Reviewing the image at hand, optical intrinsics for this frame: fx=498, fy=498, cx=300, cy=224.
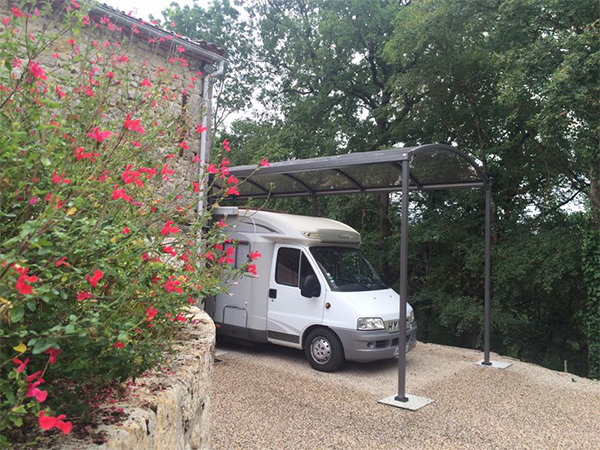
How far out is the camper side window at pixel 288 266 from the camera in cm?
796

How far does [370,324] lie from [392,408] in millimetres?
1592

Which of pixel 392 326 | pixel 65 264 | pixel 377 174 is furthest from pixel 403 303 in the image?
pixel 65 264

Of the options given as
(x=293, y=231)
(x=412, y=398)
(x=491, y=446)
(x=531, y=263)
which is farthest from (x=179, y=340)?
(x=531, y=263)

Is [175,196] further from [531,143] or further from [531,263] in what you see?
[531,143]

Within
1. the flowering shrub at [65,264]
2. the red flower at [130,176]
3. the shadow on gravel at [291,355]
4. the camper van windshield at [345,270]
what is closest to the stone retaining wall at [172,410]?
the flowering shrub at [65,264]

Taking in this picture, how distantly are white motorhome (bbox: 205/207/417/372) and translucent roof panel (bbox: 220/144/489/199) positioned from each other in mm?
788

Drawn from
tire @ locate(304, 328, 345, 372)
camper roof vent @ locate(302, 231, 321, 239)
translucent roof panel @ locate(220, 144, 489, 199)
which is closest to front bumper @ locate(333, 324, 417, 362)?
tire @ locate(304, 328, 345, 372)

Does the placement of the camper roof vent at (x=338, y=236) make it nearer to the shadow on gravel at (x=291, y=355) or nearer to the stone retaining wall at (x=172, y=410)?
the shadow on gravel at (x=291, y=355)

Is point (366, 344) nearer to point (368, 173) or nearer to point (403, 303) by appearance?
point (403, 303)

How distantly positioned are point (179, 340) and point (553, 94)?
323 inches

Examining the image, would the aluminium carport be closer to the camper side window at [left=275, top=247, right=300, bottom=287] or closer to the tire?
the camper side window at [left=275, top=247, right=300, bottom=287]

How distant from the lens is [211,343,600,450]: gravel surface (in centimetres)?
477

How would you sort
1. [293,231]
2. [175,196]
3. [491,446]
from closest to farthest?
[175,196] → [491,446] → [293,231]

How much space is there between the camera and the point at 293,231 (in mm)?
7965
